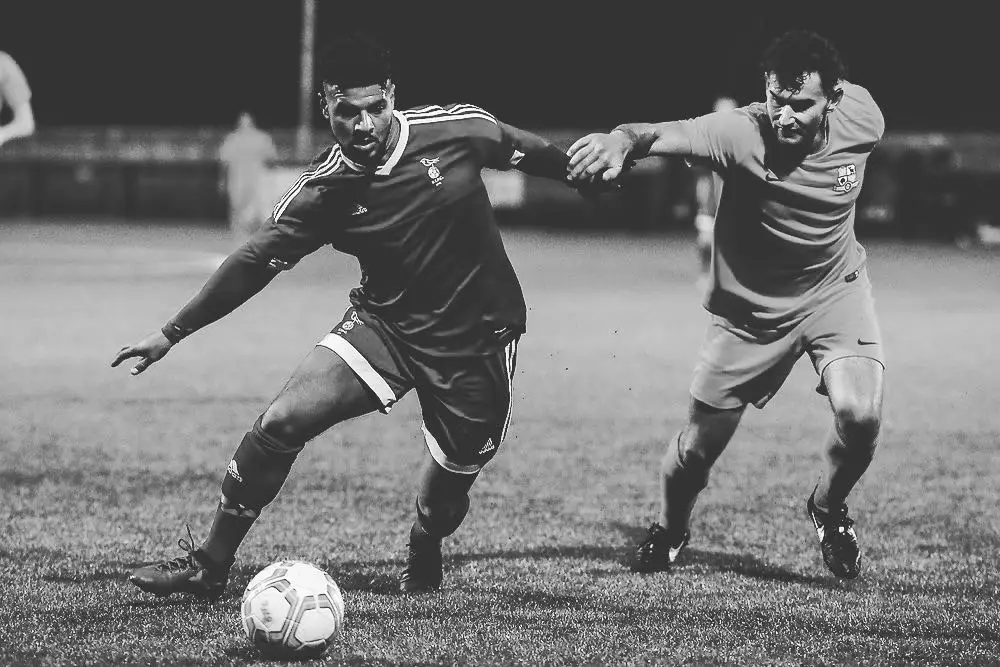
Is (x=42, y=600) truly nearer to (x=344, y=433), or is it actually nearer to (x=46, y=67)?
(x=344, y=433)

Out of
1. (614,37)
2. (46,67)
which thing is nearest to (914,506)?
(614,37)

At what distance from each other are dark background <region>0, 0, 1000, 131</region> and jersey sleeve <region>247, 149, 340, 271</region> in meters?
29.7

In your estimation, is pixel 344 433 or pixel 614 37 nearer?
pixel 344 433

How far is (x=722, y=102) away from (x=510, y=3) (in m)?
26.0

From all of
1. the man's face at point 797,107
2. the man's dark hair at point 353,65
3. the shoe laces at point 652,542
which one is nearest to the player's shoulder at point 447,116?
the man's dark hair at point 353,65

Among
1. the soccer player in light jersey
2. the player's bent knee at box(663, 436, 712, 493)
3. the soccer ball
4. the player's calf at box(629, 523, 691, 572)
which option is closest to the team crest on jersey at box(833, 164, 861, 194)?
the soccer player in light jersey

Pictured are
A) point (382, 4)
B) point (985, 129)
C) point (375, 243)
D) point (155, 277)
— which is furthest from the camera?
point (382, 4)

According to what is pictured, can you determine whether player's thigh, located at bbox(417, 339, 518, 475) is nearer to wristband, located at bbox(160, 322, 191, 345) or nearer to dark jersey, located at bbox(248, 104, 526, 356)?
dark jersey, located at bbox(248, 104, 526, 356)

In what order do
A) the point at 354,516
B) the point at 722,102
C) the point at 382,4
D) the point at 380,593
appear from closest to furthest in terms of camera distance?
the point at 380,593 → the point at 354,516 → the point at 722,102 → the point at 382,4

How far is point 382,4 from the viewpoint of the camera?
3919cm

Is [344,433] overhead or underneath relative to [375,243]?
underneath

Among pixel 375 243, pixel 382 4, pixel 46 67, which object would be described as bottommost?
pixel 46 67

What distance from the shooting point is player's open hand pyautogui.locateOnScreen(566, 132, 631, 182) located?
486 cm

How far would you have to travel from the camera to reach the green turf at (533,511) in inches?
180
